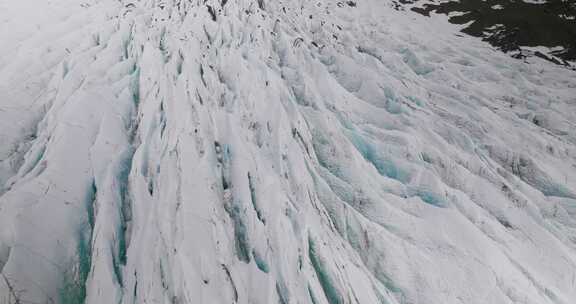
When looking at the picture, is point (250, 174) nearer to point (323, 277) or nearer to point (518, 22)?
point (323, 277)

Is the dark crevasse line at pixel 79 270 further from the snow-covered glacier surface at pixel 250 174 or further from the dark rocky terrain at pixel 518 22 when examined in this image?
the dark rocky terrain at pixel 518 22

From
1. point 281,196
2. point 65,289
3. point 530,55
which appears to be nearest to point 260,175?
point 281,196

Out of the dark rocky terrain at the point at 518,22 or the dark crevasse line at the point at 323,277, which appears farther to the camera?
the dark rocky terrain at the point at 518,22

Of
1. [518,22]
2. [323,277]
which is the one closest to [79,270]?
[323,277]

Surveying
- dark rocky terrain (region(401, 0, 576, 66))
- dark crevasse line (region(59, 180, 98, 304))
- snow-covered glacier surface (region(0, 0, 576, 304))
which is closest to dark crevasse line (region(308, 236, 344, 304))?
snow-covered glacier surface (region(0, 0, 576, 304))

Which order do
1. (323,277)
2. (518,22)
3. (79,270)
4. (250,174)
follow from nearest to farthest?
(79,270), (323,277), (250,174), (518,22)

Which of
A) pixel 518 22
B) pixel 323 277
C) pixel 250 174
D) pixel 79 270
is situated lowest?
pixel 323 277

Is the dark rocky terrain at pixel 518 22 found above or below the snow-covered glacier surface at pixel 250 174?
above

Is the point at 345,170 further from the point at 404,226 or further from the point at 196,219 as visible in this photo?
the point at 196,219

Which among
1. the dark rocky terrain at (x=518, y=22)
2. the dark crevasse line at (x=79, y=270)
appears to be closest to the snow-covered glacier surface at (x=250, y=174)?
the dark crevasse line at (x=79, y=270)
